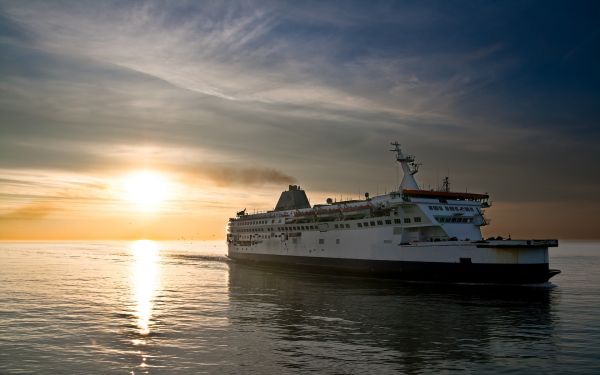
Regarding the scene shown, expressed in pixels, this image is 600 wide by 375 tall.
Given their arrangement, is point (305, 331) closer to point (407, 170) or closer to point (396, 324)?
point (396, 324)

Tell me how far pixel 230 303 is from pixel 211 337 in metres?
12.9

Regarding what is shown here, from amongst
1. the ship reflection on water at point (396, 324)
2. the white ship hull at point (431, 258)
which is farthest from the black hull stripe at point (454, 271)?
the ship reflection on water at point (396, 324)

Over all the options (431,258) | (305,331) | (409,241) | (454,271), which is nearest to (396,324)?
(305,331)

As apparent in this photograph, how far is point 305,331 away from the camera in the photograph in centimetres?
2572

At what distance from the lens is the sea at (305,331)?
1927cm

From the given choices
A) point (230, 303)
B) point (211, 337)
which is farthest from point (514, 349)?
point (230, 303)

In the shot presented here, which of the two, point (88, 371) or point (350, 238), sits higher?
point (350, 238)

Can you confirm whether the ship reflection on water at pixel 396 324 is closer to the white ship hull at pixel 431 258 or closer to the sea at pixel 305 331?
the sea at pixel 305 331

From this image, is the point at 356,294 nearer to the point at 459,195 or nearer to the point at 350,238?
the point at 350,238

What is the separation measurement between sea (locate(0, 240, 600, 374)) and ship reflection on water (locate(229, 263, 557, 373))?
7 cm

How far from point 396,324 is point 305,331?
5576mm

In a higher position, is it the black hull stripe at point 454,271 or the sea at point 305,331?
the black hull stripe at point 454,271

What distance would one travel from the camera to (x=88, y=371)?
731 inches

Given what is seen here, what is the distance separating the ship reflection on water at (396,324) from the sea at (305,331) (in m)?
0.07
